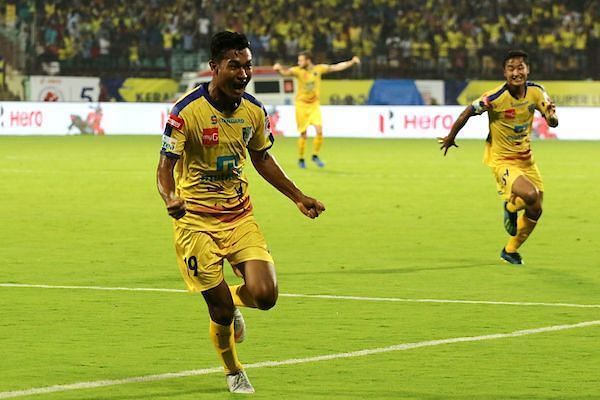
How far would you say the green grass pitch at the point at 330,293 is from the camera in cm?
806

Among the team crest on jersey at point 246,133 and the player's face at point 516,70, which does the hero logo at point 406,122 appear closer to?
the player's face at point 516,70

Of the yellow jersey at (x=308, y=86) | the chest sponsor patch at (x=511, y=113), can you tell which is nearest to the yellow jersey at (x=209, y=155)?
the chest sponsor patch at (x=511, y=113)

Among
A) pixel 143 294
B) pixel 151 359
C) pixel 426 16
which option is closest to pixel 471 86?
pixel 426 16

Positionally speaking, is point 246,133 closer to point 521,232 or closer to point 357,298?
point 357,298

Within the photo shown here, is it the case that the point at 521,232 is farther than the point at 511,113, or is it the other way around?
the point at 511,113

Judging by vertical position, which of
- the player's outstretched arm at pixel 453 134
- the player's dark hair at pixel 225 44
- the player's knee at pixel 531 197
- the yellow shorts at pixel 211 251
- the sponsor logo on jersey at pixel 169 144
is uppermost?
the player's dark hair at pixel 225 44

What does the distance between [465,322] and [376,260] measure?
Result: 4.04m

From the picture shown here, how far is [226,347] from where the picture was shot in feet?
25.3

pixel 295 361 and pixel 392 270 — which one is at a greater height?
pixel 295 361

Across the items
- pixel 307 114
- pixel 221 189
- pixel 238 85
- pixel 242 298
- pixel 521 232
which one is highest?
pixel 238 85

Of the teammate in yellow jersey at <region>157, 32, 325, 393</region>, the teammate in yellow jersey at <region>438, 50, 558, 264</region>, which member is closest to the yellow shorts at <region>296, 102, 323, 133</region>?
the teammate in yellow jersey at <region>438, 50, 558, 264</region>

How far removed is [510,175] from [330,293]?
3.23 metres

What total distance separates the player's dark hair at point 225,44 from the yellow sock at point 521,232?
6926 millimetres

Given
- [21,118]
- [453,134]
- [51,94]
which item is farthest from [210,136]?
[51,94]
